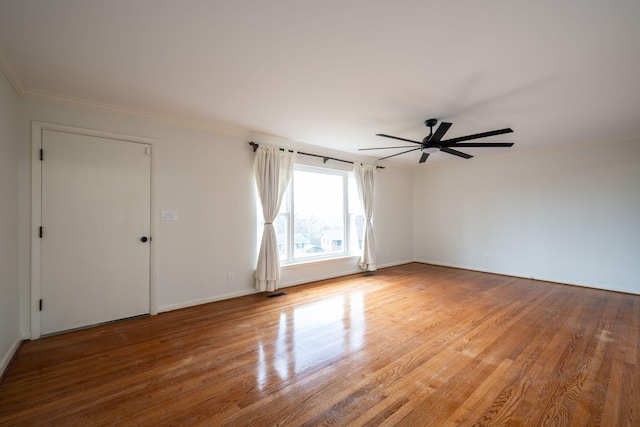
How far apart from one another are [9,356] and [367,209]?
5.18m

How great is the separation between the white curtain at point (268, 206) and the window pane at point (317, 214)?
20.2 inches

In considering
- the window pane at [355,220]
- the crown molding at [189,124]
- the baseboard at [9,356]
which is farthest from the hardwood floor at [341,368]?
the crown molding at [189,124]

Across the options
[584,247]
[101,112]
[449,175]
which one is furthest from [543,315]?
[101,112]

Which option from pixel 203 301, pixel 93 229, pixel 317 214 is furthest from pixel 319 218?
pixel 93 229

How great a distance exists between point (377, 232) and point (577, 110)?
3799 mm

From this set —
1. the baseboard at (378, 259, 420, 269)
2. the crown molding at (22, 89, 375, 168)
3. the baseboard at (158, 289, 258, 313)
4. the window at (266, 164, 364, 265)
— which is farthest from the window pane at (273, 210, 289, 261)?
the baseboard at (378, 259, 420, 269)

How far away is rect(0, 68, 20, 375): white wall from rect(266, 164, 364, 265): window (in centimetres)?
291

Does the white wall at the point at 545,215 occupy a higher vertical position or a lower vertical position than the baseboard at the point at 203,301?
higher

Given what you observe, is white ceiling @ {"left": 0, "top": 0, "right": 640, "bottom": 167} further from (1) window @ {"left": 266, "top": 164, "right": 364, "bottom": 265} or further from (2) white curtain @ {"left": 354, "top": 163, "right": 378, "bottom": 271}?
(2) white curtain @ {"left": 354, "top": 163, "right": 378, "bottom": 271}

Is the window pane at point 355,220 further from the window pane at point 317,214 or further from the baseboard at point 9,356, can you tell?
the baseboard at point 9,356

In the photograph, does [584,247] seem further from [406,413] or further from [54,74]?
[54,74]

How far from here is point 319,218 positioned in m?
5.16

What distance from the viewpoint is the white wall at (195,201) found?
10.3 ft

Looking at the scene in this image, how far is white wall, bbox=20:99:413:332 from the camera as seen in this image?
315 centimetres
